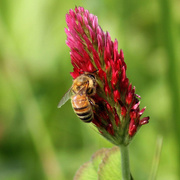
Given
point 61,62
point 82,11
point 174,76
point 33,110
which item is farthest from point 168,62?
point 61,62

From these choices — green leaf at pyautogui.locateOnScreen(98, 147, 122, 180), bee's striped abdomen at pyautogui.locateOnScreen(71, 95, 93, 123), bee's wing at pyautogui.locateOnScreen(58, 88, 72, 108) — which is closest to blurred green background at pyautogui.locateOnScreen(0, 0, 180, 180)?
bee's wing at pyautogui.locateOnScreen(58, 88, 72, 108)

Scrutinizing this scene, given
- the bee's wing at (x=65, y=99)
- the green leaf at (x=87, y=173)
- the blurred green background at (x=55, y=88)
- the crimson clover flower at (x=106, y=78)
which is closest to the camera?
the crimson clover flower at (x=106, y=78)

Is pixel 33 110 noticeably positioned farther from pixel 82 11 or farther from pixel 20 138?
pixel 82 11

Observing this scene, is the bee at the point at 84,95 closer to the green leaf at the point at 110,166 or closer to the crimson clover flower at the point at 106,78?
the crimson clover flower at the point at 106,78

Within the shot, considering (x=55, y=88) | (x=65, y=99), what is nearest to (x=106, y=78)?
(x=65, y=99)

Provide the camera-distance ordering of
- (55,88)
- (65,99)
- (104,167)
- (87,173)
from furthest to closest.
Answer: (55,88), (65,99), (87,173), (104,167)

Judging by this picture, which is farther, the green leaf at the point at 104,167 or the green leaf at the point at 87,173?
the green leaf at the point at 87,173

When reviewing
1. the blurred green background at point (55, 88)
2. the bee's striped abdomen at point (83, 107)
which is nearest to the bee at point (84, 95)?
the bee's striped abdomen at point (83, 107)

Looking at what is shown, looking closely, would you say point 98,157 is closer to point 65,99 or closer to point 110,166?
point 110,166
